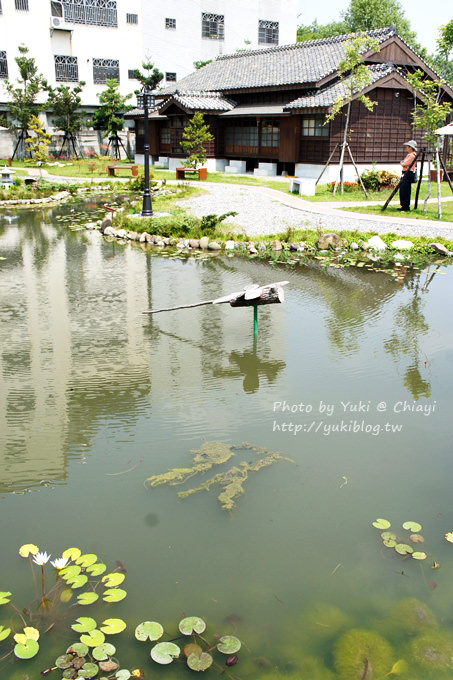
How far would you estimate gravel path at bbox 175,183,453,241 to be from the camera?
14195 mm

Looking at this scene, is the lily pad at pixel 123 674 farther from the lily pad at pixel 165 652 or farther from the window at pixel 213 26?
the window at pixel 213 26

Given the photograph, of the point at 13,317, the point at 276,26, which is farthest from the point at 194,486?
the point at 276,26

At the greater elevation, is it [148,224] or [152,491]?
[148,224]

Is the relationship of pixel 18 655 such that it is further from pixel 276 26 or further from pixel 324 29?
pixel 324 29

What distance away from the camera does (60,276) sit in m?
11.0

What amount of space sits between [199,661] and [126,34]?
43.5 meters

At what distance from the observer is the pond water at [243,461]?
346 centimetres

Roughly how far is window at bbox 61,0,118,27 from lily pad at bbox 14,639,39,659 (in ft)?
136

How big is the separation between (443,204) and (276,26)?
35.0 metres

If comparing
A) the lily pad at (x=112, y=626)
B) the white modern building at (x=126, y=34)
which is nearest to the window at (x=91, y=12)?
the white modern building at (x=126, y=34)

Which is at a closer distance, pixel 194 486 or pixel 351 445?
pixel 194 486

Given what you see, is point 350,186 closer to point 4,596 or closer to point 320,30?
point 4,596

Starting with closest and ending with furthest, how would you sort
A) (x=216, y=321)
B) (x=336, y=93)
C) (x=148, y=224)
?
(x=216, y=321) < (x=148, y=224) < (x=336, y=93)

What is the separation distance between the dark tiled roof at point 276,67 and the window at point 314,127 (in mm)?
1474
